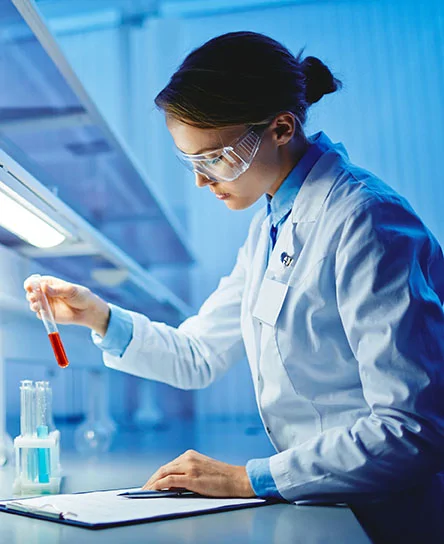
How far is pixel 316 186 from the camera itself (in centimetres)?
127

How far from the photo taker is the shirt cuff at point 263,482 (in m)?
1.00

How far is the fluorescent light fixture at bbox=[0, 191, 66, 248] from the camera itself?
4.45ft

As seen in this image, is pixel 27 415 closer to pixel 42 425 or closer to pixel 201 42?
pixel 42 425

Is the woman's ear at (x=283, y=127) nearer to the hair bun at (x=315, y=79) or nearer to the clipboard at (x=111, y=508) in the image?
the hair bun at (x=315, y=79)

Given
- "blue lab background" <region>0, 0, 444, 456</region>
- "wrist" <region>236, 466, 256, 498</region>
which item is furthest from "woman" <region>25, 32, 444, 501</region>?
"blue lab background" <region>0, 0, 444, 456</region>

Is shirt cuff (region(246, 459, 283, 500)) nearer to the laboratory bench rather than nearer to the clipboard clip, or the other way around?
the laboratory bench

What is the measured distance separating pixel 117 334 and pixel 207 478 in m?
0.60

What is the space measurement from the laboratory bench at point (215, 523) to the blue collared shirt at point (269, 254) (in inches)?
1.7

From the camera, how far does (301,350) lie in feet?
3.82

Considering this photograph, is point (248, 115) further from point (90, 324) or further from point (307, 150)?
point (90, 324)

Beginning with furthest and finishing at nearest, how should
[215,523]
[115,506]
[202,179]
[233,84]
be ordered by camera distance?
1. [202,179]
2. [233,84]
3. [115,506]
4. [215,523]

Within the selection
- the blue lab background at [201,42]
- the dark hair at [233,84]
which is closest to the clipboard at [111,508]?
the dark hair at [233,84]

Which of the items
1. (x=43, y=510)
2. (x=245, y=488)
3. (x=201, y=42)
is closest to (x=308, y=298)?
(x=245, y=488)

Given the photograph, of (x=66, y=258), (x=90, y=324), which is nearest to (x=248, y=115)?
(x=90, y=324)
